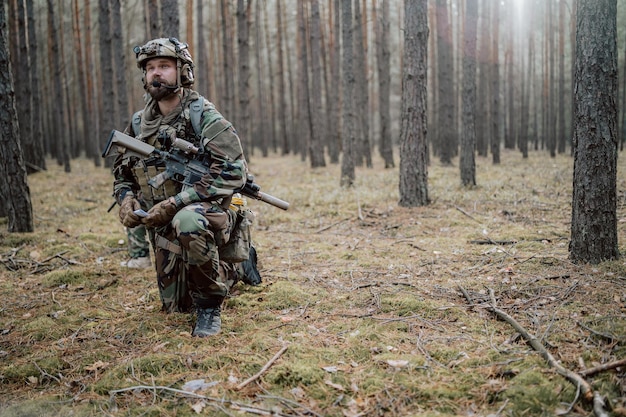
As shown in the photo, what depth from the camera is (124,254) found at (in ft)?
21.2

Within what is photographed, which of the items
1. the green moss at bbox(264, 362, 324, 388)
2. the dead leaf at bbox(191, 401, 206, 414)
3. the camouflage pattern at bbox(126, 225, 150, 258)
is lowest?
the dead leaf at bbox(191, 401, 206, 414)

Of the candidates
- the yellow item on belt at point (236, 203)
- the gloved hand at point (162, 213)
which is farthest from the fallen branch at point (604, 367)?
the gloved hand at point (162, 213)

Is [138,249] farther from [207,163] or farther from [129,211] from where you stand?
[207,163]

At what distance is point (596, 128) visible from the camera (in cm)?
429

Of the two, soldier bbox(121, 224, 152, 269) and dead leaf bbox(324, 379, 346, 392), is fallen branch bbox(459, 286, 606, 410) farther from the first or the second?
soldier bbox(121, 224, 152, 269)

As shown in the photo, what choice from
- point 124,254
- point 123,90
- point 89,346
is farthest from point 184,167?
point 123,90

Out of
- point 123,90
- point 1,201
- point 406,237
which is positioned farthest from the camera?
point 123,90

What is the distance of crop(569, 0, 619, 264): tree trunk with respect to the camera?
4215 millimetres

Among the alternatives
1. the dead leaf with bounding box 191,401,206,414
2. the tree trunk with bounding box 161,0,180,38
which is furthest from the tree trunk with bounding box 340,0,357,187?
the dead leaf with bounding box 191,401,206,414

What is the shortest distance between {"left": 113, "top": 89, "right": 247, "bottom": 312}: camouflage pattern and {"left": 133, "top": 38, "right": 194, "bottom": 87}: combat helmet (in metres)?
0.13

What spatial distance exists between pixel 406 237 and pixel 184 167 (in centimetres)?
393

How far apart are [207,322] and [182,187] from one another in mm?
1086

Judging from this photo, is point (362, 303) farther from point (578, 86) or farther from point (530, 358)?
point (578, 86)

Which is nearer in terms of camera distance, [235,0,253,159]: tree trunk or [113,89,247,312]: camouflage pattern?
[113,89,247,312]: camouflage pattern
